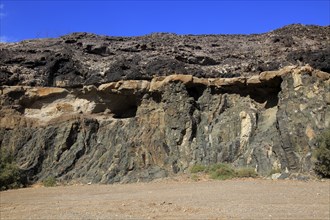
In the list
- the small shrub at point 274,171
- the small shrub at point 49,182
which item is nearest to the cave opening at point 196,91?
the small shrub at point 274,171

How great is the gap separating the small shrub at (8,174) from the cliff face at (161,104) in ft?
4.11

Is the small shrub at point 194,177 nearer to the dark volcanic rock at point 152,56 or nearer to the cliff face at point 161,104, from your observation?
the cliff face at point 161,104

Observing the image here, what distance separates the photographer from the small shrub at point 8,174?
2111 cm

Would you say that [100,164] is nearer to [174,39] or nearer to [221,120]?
[221,120]

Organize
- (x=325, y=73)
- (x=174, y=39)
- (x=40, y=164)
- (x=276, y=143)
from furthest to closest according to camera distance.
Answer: (x=174, y=39) < (x=40, y=164) < (x=325, y=73) < (x=276, y=143)

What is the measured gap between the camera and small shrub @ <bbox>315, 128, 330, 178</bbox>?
58.1 ft

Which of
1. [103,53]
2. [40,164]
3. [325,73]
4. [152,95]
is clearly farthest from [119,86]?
[325,73]

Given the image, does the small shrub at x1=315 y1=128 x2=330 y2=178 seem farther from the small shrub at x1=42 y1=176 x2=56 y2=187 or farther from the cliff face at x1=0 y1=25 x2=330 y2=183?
the small shrub at x1=42 y1=176 x2=56 y2=187

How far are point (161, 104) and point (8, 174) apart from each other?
8.74 m

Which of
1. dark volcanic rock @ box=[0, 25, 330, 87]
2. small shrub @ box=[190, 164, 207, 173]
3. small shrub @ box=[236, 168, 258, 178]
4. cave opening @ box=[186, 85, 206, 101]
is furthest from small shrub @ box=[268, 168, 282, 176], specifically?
cave opening @ box=[186, 85, 206, 101]

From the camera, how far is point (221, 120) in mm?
23547

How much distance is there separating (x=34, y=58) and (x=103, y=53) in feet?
14.0

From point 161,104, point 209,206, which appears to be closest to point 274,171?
point 161,104

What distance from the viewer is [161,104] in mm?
24469
